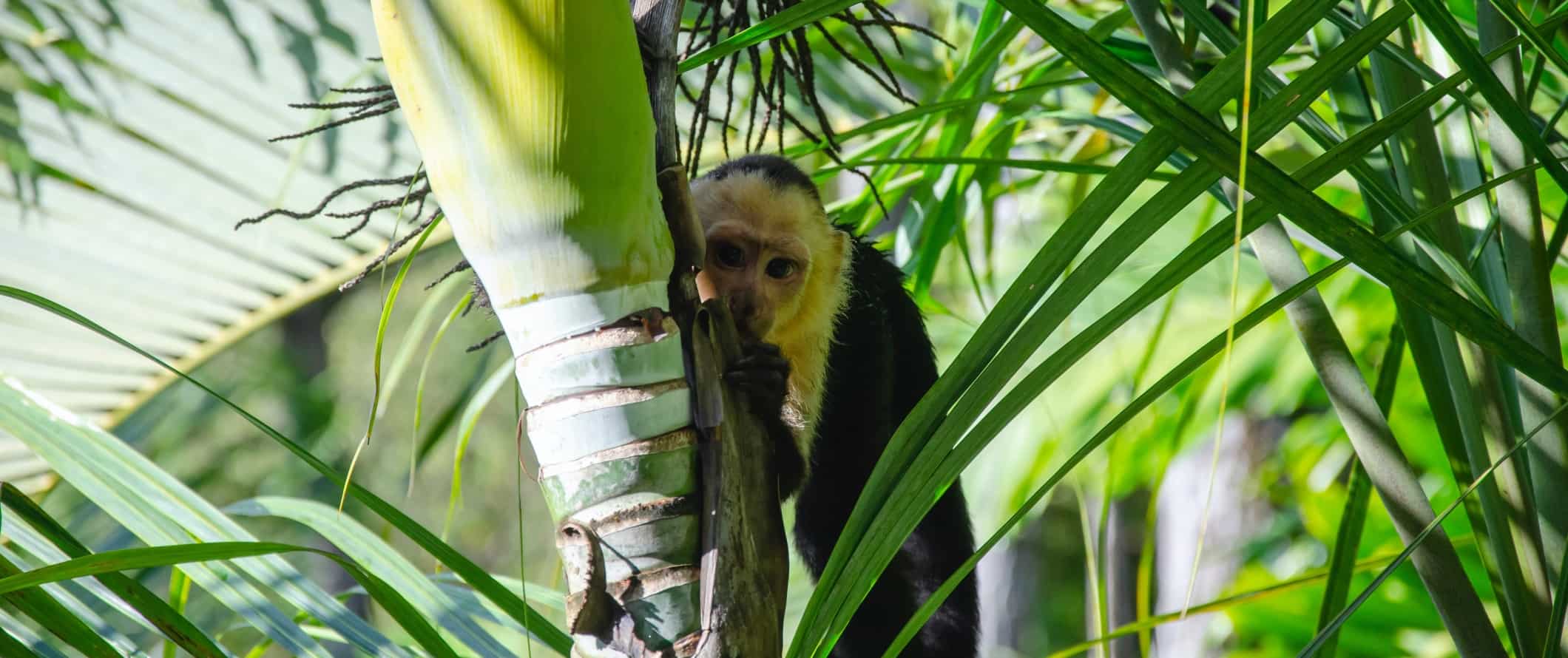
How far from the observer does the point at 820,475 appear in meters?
1.46

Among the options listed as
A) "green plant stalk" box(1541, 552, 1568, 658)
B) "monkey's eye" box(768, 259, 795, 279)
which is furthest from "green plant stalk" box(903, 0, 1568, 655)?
"monkey's eye" box(768, 259, 795, 279)

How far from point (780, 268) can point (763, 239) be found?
0.05m

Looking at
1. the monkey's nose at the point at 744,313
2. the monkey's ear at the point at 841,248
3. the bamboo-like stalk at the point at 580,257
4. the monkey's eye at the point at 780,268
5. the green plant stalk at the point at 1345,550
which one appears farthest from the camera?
the monkey's ear at the point at 841,248

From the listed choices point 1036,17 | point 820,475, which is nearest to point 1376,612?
point 820,475

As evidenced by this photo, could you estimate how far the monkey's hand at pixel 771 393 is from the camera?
2.10ft

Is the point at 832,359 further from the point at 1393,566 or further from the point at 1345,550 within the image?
the point at 1393,566

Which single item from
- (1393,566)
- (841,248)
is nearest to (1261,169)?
(1393,566)

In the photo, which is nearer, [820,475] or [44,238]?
[44,238]

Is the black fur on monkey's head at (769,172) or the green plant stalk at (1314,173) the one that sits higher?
the black fur on monkey's head at (769,172)

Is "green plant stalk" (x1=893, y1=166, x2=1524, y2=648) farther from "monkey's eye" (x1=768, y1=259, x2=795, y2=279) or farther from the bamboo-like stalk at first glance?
"monkey's eye" (x1=768, y1=259, x2=795, y2=279)

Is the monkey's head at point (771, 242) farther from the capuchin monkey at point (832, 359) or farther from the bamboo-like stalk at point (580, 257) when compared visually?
the bamboo-like stalk at point (580, 257)

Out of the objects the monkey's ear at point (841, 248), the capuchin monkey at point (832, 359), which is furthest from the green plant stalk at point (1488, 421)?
the monkey's ear at point (841, 248)

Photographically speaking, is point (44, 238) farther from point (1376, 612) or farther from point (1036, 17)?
point (1376, 612)

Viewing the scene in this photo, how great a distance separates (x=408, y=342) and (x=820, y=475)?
1.89 feet
